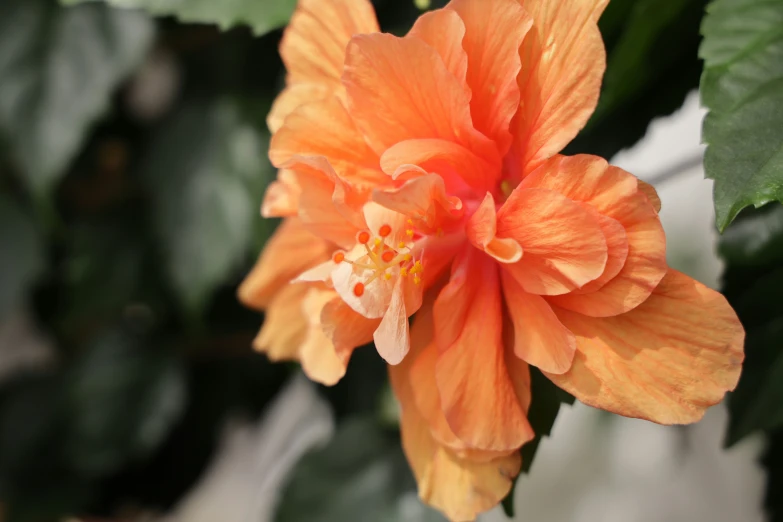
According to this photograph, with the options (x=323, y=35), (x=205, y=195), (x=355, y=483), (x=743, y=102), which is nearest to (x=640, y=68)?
(x=743, y=102)

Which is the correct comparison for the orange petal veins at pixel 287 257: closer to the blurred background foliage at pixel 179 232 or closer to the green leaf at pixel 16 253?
the blurred background foliage at pixel 179 232

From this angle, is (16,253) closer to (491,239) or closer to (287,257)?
(287,257)

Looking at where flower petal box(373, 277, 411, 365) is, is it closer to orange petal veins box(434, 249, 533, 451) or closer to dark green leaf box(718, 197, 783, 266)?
orange petal veins box(434, 249, 533, 451)

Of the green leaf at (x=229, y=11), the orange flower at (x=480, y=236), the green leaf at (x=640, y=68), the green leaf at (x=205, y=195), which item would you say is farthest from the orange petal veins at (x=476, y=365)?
the green leaf at (x=205, y=195)

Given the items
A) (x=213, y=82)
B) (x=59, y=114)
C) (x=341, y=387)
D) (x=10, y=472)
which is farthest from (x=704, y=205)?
(x=10, y=472)

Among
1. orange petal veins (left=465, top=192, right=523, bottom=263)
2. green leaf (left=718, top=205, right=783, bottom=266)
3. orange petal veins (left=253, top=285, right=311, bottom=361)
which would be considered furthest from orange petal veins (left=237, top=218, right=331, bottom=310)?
green leaf (left=718, top=205, right=783, bottom=266)

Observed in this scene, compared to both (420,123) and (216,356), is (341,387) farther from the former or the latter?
(420,123)
